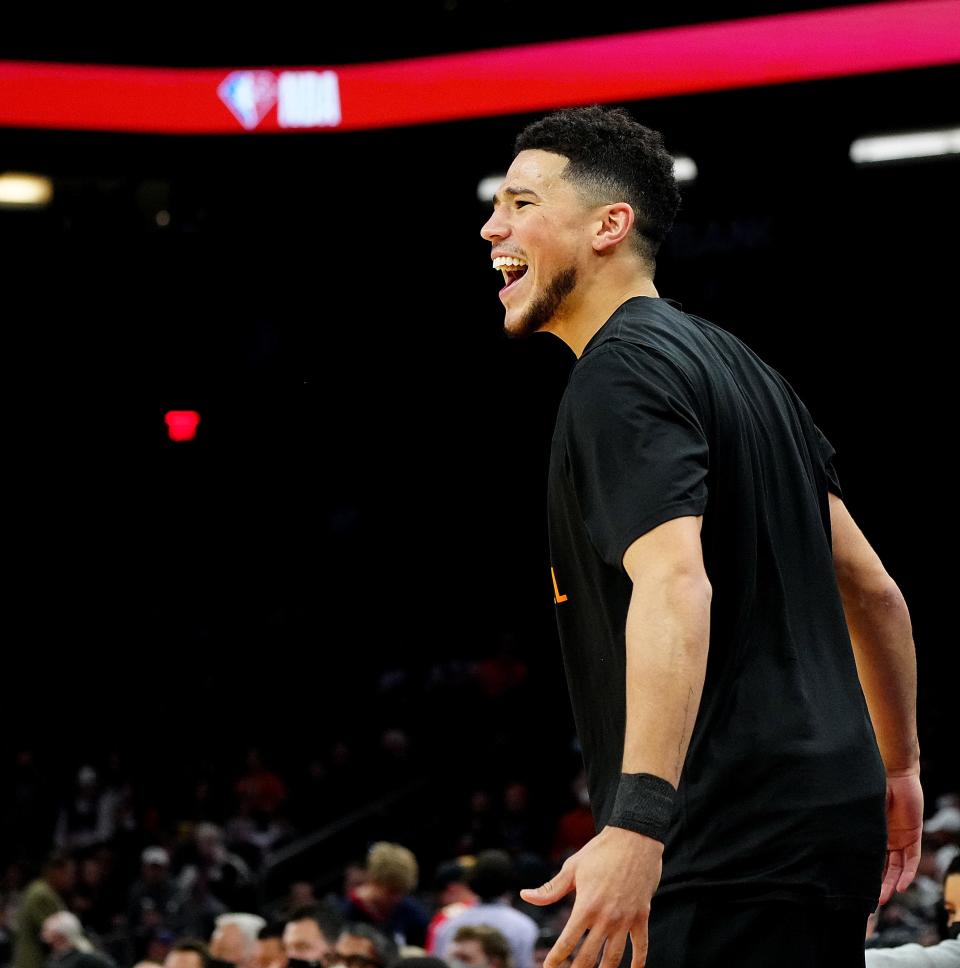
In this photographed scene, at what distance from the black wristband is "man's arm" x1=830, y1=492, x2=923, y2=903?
0.73m

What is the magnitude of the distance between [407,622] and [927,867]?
8.72m

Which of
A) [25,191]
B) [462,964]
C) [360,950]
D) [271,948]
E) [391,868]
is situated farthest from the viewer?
[25,191]

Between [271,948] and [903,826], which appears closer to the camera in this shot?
[903,826]

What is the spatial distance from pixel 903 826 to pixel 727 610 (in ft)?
2.05

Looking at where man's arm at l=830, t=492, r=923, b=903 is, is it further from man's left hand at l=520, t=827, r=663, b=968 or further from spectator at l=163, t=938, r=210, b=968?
spectator at l=163, t=938, r=210, b=968

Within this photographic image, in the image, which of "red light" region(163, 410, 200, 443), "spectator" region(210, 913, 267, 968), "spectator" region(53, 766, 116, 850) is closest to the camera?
"spectator" region(210, 913, 267, 968)

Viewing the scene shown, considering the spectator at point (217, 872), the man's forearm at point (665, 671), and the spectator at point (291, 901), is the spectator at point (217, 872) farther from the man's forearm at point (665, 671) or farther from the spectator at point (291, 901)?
the man's forearm at point (665, 671)

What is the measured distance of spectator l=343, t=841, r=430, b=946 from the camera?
328 inches

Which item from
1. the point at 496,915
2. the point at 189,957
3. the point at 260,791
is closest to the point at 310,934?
the point at 189,957

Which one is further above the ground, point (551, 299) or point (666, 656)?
point (551, 299)

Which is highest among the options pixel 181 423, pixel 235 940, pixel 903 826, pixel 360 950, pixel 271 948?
pixel 181 423

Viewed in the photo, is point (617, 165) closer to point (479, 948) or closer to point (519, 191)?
point (519, 191)

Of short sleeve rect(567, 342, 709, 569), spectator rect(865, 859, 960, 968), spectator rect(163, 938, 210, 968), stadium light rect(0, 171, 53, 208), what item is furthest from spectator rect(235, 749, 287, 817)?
short sleeve rect(567, 342, 709, 569)

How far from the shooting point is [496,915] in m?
7.29
